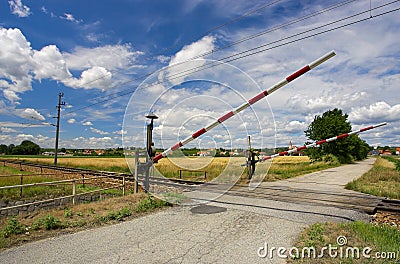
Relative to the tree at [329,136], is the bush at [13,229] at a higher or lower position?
lower

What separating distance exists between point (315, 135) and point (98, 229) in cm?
4837

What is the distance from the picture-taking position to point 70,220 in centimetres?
789

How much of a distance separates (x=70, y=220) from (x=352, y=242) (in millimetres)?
7376

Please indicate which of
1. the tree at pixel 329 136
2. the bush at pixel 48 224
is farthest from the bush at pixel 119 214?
the tree at pixel 329 136

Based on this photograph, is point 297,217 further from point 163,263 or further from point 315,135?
point 315,135

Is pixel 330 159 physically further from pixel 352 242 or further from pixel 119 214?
pixel 119 214

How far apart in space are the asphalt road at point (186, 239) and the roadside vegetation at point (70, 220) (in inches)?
19.9

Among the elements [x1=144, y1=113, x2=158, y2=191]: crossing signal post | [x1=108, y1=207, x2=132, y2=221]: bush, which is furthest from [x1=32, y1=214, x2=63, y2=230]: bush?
[x1=144, y1=113, x2=158, y2=191]: crossing signal post

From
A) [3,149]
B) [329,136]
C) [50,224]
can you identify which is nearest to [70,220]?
[50,224]

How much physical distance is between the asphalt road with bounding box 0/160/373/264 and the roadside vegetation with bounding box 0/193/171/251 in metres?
0.51

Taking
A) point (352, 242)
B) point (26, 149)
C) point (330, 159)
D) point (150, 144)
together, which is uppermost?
point (26, 149)

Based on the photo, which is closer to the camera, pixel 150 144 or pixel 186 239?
pixel 186 239

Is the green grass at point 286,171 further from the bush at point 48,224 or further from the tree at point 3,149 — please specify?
the tree at point 3,149

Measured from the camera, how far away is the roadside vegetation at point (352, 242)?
4938 mm
